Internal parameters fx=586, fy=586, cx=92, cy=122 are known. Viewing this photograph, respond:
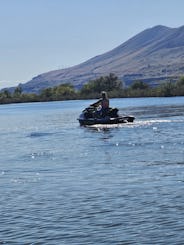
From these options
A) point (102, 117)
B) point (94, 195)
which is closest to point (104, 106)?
point (102, 117)

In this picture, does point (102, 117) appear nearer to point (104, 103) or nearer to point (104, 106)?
point (104, 106)

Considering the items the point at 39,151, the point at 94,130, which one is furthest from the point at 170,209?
the point at 94,130

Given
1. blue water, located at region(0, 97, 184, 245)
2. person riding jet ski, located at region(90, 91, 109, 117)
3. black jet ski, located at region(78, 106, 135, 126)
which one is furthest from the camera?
black jet ski, located at region(78, 106, 135, 126)

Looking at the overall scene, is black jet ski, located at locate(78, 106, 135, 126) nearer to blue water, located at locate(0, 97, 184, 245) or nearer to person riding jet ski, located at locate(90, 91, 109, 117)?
person riding jet ski, located at locate(90, 91, 109, 117)

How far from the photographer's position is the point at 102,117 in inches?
2115

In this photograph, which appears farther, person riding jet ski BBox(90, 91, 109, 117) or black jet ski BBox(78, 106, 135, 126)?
black jet ski BBox(78, 106, 135, 126)

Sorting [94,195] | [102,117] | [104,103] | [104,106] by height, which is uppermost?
[104,103]

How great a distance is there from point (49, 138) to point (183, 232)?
32.3 m

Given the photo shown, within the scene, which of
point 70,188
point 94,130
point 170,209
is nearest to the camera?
point 170,209

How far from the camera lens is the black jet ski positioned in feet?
173

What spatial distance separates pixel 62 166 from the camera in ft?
89.6

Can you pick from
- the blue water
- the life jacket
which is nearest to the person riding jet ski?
the life jacket

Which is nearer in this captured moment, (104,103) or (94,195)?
(94,195)

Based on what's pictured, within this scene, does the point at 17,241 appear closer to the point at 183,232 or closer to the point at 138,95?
the point at 183,232
